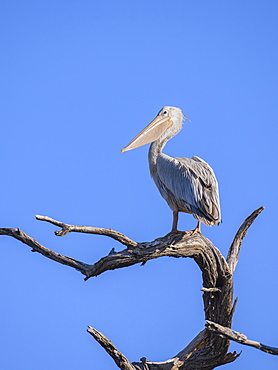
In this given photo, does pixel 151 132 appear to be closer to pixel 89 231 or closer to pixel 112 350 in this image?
pixel 89 231

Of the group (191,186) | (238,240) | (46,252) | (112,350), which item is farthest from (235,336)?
(238,240)

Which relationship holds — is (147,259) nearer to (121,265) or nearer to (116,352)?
(121,265)

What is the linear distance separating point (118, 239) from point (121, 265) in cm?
34

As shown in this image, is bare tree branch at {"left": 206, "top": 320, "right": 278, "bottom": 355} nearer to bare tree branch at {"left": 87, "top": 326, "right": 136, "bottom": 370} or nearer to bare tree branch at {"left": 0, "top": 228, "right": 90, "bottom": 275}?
bare tree branch at {"left": 87, "top": 326, "right": 136, "bottom": 370}

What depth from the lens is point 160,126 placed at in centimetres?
927

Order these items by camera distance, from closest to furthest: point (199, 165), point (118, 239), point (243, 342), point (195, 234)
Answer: point (243, 342) < point (118, 239) < point (195, 234) < point (199, 165)

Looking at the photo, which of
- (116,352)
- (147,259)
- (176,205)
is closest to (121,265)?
(147,259)

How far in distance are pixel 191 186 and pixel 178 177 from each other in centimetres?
27

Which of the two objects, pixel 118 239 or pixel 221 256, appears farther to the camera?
pixel 221 256

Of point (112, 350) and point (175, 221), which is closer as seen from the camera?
point (112, 350)

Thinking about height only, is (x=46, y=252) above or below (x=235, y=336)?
above

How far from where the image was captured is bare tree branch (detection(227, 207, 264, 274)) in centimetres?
825

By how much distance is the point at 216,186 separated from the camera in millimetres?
8273

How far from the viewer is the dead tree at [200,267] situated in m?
6.96
